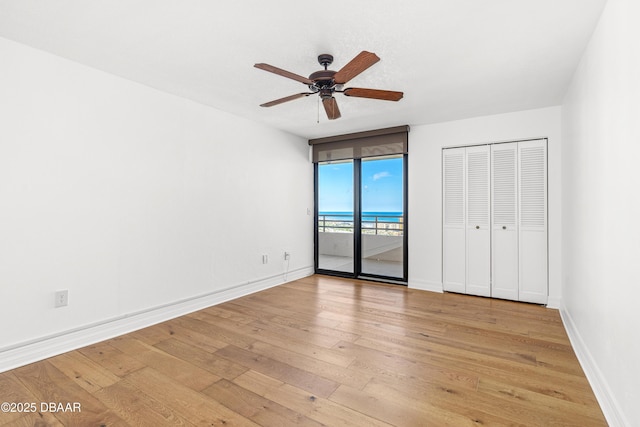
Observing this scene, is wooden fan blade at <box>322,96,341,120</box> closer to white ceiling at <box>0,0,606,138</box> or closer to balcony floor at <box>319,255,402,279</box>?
white ceiling at <box>0,0,606,138</box>

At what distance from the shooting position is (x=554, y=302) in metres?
3.72

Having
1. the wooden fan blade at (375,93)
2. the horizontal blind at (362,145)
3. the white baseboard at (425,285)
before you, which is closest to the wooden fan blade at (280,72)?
the wooden fan blade at (375,93)

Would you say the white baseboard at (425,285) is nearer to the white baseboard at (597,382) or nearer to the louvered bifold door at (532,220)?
the louvered bifold door at (532,220)

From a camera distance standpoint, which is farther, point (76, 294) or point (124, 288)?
point (124, 288)

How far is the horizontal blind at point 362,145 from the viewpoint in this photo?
465 centimetres

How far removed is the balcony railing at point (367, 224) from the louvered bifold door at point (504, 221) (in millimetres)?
1319

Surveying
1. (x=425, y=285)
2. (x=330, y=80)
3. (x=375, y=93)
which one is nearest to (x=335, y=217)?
(x=425, y=285)

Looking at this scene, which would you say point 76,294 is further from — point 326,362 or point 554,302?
point 554,302

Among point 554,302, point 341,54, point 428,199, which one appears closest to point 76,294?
point 341,54

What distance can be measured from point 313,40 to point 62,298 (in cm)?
284

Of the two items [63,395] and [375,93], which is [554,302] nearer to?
[375,93]

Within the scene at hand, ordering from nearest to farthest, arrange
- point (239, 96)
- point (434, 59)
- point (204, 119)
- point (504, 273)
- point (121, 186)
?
point (434, 59)
point (121, 186)
point (239, 96)
point (204, 119)
point (504, 273)

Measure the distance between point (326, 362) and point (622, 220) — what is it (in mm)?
2024

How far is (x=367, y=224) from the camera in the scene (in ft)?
17.3
